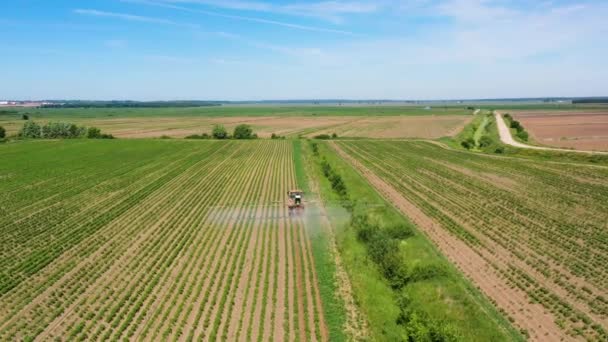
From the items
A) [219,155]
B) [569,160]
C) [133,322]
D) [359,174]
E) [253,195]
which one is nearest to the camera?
[133,322]

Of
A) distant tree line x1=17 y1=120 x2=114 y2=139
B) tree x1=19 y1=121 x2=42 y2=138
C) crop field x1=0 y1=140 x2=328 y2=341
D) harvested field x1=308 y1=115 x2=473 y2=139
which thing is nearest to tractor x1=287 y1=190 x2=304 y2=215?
crop field x1=0 y1=140 x2=328 y2=341

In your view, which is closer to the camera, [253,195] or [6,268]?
[6,268]

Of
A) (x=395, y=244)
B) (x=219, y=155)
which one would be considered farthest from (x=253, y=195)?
(x=219, y=155)

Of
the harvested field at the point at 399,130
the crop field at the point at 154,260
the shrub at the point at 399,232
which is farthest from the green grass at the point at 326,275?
the harvested field at the point at 399,130

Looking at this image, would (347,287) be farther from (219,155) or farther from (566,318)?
(219,155)

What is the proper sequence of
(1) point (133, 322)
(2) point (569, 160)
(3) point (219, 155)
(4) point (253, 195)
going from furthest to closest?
(3) point (219, 155), (2) point (569, 160), (4) point (253, 195), (1) point (133, 322)

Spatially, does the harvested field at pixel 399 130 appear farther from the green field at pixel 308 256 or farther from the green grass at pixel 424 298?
the green grass at pixel 424 298
